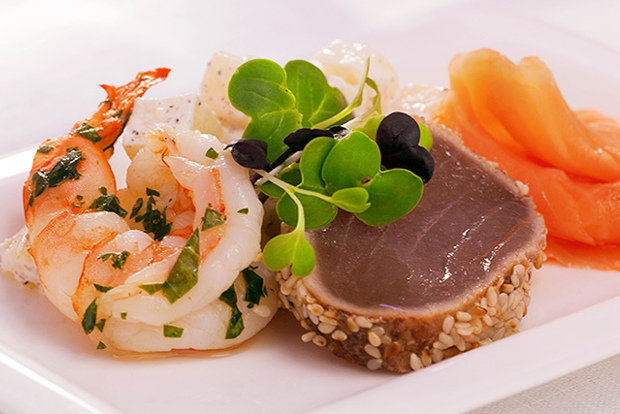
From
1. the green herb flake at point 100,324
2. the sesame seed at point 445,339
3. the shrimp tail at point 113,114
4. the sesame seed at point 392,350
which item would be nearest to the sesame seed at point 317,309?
the sesame seed at point 392,350

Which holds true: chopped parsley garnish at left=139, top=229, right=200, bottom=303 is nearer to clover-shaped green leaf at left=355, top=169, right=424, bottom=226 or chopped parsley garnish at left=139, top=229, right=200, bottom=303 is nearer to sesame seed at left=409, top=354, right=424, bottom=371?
clover-shaped green leaf at left=355, top=169, right=424, bottom=226

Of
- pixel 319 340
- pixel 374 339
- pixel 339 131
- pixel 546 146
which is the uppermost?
pixel 339 131

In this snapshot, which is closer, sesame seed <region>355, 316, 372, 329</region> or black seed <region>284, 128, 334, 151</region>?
sesame seed <region>355, 316, 372, 329</region>

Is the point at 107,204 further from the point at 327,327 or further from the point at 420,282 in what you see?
the point at 420,282

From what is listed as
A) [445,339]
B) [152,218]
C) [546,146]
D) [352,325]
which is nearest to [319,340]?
[352,325]

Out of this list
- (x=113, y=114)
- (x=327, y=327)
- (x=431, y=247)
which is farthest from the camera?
(x=113, y=114)

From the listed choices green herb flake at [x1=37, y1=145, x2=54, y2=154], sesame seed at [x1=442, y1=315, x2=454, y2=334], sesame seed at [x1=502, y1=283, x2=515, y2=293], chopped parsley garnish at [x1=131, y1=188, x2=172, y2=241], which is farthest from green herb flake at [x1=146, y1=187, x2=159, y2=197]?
sesame seed at [x1=502, y1=283, x2=515, y2=293]
